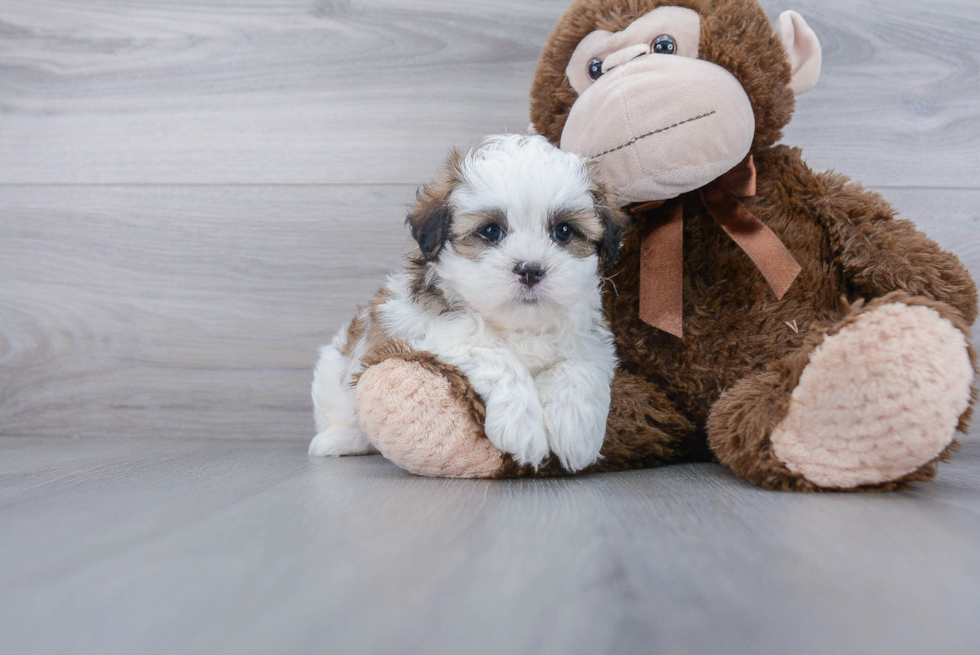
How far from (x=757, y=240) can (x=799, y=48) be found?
42cm

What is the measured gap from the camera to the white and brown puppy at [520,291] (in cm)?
106

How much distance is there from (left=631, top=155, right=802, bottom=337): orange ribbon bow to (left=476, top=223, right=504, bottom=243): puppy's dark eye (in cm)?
30

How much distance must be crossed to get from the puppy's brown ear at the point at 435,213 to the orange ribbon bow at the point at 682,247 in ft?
1.19

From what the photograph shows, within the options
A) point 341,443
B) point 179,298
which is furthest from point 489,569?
point 179,298

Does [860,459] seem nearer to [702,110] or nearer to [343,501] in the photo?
[702,110]

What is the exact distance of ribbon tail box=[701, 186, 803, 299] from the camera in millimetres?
1147

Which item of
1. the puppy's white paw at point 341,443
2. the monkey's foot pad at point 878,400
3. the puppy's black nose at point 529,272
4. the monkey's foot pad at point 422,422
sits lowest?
the puppy's white paw at point 341,443

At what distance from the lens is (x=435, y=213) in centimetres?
113

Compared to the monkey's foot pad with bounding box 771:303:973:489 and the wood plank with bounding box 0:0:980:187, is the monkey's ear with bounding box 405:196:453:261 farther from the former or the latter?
the wood plank with bounding box 0:0:980:187

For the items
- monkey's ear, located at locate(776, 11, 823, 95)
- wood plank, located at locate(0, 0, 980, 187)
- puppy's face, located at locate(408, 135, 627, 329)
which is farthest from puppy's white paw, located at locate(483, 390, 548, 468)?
wood plank, located at locate(0, 0, 980, 187)

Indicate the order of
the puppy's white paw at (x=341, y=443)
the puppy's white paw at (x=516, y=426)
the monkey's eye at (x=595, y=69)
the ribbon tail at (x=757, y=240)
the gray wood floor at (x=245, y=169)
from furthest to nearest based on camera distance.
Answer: the gray wood floor at (x=245, y=169), the puppy's white paw at (x=341, y=443), the monkey's eye at (x=595, y=69), the ribbon tail at (x=757, y=240), the puppy's white paw at (x=516, y=426)

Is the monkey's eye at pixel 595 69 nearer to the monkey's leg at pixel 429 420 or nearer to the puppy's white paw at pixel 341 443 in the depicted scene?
the monkey's leg at pixel 429 420

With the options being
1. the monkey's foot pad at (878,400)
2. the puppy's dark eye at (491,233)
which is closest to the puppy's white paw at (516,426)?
the puppy's dark eye at (491,233)

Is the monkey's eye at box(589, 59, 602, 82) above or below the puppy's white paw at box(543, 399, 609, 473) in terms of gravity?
above
